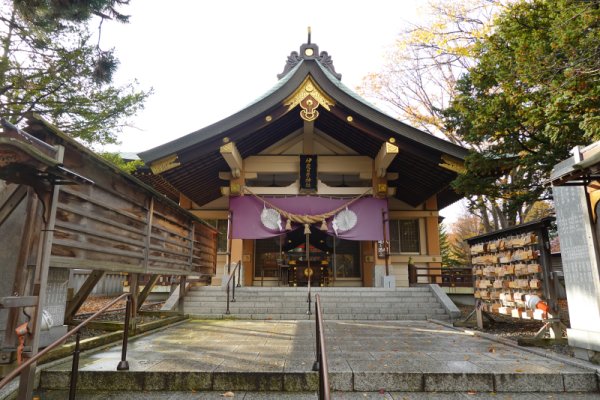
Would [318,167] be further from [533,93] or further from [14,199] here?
[14,199]

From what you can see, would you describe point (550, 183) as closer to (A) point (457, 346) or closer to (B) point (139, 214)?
(A) point (457, 346)

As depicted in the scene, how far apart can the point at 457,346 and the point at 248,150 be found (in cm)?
923

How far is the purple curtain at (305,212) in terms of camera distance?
11477 millimetres

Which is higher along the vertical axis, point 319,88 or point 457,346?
point 319,88

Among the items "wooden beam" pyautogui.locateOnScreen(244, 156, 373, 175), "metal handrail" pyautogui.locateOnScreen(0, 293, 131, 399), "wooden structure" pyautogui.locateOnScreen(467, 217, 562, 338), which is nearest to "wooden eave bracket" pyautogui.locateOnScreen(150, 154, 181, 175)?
"wooden beam" pyautogui.locateOnScreen(244, 156, 373, 175)

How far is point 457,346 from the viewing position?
5102 mm

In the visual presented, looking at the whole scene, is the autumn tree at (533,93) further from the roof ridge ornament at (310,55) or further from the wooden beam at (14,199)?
the roof ridge ornament at (310,55)

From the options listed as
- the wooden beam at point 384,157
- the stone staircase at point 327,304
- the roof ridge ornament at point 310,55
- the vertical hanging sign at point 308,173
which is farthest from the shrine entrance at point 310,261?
the roof ridge ornament at point 310,55

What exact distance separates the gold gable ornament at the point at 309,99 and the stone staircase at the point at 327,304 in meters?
5.22

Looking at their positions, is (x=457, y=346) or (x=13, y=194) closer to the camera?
(x=13, y=194)

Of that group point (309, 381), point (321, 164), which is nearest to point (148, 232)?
point (309, 381)

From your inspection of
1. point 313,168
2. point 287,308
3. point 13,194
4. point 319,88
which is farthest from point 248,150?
point 13,194

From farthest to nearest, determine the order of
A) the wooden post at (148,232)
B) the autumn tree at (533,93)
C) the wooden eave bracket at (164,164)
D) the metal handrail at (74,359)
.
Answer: the wooden eave bracket at (164,164), the wooden post at (148,232), the autumn tree at (533,93), the metal handrail at (74,359)

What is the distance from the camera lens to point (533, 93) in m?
6.10
